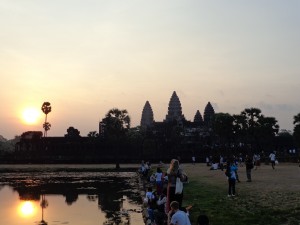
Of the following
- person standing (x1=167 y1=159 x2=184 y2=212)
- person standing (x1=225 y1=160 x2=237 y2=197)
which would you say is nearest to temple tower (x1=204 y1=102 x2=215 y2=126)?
person standing (x1=225 y1=160 x2=237 y2=197)

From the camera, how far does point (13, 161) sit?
92.5m

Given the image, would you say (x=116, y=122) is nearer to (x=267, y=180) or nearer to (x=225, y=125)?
(x=225, y=125)

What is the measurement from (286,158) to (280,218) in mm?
59339

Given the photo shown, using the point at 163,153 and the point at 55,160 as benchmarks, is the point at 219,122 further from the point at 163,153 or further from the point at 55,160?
the point at 55,160

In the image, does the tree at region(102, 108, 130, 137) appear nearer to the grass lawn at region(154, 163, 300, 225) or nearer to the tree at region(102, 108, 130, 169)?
the tree at region(102, 108, 130, 169)

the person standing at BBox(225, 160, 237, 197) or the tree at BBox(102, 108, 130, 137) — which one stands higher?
the tree at BBox(102, 108, 130, 137)

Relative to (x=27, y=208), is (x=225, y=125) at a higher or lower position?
higher

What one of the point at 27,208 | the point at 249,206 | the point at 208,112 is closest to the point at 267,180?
the point at 249,206

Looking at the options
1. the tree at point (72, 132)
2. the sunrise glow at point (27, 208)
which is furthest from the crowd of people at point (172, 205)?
the tree at point (72, 132)

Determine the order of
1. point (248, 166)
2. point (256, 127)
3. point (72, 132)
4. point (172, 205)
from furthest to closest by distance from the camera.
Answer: point (72, 132), point (256, 127), point (248, 166), point (172, 205)

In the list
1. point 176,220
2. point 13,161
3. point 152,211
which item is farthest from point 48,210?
point 13,161

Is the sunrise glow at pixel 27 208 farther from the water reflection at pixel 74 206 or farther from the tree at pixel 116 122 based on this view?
the tree at pixel 116 122

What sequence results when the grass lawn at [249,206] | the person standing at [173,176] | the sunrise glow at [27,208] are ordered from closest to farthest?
the person standing at [173,176]
the grass lawn at [249,206]
the sunrise glow at [27,208]

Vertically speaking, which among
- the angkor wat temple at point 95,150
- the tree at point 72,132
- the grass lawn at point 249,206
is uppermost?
the tree at point 72,132
